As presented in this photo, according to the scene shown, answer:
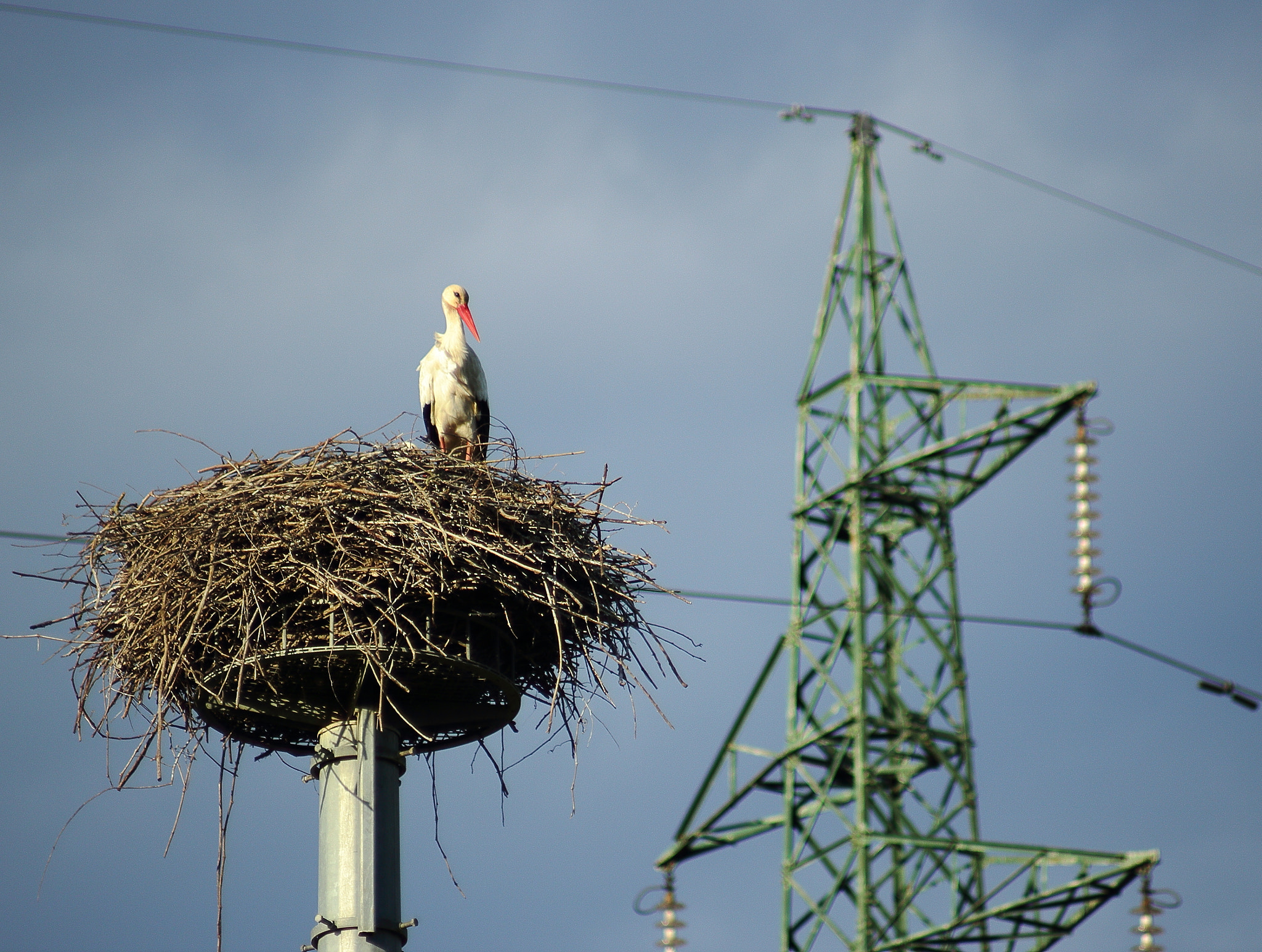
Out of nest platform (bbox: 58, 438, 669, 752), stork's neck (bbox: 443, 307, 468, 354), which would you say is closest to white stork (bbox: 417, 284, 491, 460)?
stork's neck (bbox: 443, 307, 468, 354)

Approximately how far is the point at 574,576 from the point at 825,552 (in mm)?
8352

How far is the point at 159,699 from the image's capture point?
401 inches

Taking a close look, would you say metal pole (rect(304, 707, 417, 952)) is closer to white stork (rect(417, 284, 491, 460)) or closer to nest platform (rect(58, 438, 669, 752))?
nest platform (rect(58, 438, 669, 752))

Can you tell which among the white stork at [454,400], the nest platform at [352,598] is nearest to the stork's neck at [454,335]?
the white stork at [454,400]

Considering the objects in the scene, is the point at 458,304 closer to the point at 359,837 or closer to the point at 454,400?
→ the point at 454,400

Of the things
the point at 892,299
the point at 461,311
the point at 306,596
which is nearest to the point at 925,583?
the point at 892,299

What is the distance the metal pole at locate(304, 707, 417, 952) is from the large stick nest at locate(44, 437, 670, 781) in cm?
22

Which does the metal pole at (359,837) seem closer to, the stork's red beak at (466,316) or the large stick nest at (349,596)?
the large stick nest at (349,596)

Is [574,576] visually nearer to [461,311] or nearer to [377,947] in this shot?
[377,947]

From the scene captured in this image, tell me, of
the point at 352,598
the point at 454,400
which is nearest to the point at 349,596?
the point at 352,598

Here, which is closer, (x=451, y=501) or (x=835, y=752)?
(x=451, y=501)

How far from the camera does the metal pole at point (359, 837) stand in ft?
33.3

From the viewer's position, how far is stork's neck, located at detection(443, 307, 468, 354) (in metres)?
14.1

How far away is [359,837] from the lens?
10375mm
